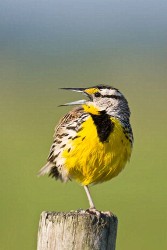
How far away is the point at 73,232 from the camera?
3.18 meters

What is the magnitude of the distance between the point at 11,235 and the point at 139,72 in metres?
11.9

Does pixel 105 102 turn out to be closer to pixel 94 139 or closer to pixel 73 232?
pixel 94 139

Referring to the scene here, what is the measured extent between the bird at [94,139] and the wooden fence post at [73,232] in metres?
0.90

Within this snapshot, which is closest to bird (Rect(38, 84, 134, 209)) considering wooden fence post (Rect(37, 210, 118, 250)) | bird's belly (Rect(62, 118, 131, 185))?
bird's belly (Rect(62, 118, 131, 185))

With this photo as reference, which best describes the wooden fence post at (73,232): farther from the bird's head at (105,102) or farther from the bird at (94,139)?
the bird's head at (105,102)

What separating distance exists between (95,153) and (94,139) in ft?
0.19

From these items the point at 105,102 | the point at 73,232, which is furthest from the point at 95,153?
the point at 73,232

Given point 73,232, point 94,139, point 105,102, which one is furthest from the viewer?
point 105,102

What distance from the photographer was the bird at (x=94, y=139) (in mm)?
4191

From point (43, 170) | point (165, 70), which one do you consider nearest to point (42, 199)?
point (43, 170)

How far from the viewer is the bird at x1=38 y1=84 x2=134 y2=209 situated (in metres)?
4.19

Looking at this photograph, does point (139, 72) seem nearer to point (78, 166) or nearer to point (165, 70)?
point (165, 70)

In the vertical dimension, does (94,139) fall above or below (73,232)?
above

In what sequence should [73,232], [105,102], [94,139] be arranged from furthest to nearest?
[105,102]
[94,139]
[73,232]
